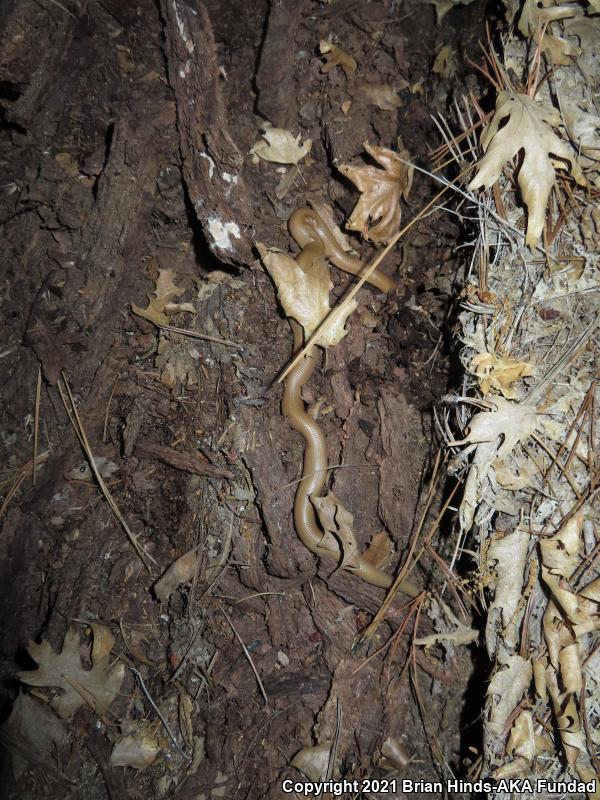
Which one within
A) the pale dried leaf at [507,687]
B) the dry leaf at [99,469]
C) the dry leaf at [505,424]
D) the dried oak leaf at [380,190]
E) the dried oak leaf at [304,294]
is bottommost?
the pale dried leaf at [507,687]

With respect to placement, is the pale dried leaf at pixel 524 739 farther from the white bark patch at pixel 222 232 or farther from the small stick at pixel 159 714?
the white bark patch at pixel 222 232

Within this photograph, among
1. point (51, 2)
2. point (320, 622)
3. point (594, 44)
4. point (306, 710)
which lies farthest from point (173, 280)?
point (306, 710)

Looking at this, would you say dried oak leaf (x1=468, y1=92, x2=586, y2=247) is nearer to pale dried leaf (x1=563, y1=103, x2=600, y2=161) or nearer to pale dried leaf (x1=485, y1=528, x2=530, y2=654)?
pale dried leaf (x1=563, y1=103, x2=600, y2=161)

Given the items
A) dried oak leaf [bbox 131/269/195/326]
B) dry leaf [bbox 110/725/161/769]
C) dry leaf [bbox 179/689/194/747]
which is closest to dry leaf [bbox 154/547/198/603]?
dry leaf [bbox 179/689/194/747]

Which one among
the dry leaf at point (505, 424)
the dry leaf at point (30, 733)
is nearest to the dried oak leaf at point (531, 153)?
the dry leaf at point (505, 424)

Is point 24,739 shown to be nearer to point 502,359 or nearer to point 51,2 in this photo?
point 502,359

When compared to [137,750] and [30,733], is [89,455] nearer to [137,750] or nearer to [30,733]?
[30,733]
